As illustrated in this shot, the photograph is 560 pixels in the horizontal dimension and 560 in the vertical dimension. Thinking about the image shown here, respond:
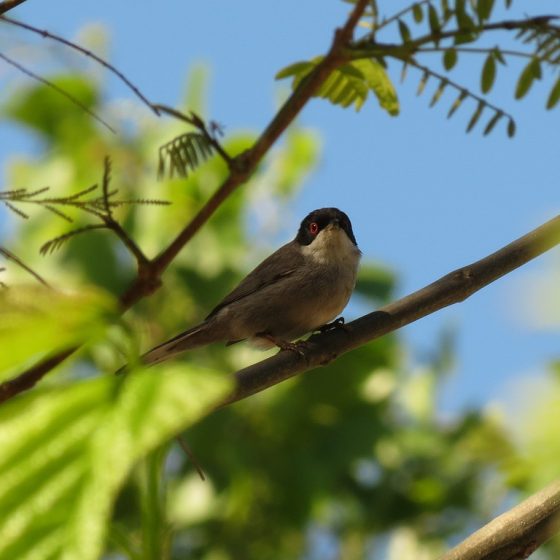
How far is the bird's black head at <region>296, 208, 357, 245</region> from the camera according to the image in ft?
20.7

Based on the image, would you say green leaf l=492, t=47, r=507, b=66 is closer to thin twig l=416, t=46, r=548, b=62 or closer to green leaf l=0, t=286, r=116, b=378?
thin twig l=416, t=46, r=548, b=62

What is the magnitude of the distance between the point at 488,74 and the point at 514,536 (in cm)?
171

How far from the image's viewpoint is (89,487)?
23.3 inches

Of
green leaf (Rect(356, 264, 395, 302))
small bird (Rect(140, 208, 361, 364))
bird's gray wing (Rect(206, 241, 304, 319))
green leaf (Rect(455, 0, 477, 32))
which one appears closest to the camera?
green leaf (Rect(455, 0, 477, 32))

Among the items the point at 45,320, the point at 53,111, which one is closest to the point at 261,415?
the point at 53,111

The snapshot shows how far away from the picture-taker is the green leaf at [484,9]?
283 centimetres

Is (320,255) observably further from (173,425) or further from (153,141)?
(173,425)

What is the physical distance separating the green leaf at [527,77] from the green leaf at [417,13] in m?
0.35

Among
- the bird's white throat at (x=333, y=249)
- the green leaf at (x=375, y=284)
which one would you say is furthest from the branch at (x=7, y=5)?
the green leaf at (x=375, y=284)

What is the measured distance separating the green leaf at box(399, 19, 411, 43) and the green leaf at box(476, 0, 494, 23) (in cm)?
23

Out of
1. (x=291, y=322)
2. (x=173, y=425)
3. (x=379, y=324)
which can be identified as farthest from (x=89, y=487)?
(x=291, y=322)

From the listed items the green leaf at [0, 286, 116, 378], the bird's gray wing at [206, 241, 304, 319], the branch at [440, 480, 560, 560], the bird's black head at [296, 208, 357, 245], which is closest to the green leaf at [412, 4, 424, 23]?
the branch at [440, 480, 560, 560]

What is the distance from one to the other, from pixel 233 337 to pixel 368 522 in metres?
2.08

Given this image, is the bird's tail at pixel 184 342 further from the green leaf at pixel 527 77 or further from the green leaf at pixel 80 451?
the green leaf at pixel 80 451
